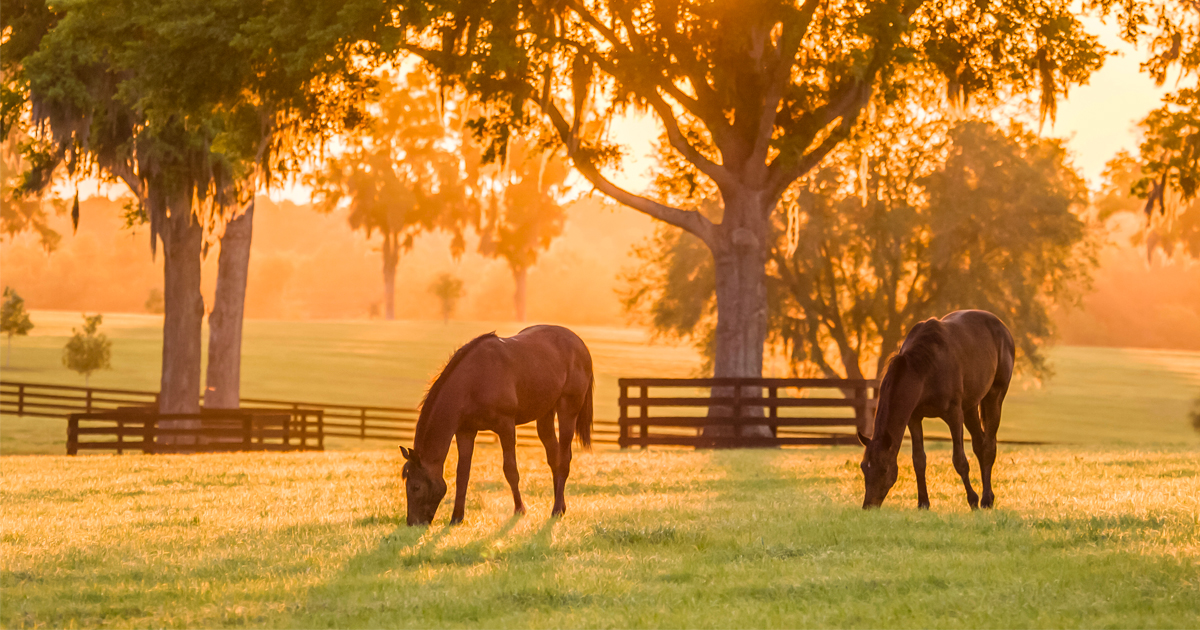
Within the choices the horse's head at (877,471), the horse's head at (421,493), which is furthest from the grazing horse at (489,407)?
the horse's head at (877,471)


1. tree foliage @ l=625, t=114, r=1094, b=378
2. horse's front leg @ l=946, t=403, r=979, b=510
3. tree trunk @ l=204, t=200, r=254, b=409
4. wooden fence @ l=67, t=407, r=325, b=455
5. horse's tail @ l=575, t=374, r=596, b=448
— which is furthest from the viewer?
tree foliage @ l=625, t=114, r=1094, b=378

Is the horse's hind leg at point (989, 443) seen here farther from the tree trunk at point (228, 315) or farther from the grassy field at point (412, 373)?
the grassy field at point (412, 373)

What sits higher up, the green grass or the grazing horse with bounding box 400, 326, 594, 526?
the grazing horse with bounding box 400, 326, 594, 526

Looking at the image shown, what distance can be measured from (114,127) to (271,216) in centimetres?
13836

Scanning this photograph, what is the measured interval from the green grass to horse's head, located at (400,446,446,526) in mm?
315

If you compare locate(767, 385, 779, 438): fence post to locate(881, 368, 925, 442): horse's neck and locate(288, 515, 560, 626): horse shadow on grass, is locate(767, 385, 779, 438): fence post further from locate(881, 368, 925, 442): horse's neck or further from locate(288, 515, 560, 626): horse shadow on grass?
locate(288, 515, 560, 626): horse shadow on grass

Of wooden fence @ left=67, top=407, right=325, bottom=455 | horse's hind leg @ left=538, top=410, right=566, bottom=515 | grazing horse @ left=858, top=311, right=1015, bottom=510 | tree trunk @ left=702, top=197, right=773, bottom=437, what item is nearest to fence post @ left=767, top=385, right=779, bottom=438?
tree trunk @ left=702, top=197, right=773, bottom=437

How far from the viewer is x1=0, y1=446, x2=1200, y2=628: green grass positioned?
5.90m

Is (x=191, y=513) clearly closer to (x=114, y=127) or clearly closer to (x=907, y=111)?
(x=114, y=127)

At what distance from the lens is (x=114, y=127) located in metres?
21.7

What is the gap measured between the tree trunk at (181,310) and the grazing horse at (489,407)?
14489 millimetres

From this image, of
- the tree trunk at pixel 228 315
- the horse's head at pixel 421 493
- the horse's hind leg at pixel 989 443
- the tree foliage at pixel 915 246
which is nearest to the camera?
the horse's head at pixel 421 493

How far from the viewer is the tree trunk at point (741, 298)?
68.8 feet

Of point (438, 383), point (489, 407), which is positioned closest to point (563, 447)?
point (489, 407)
